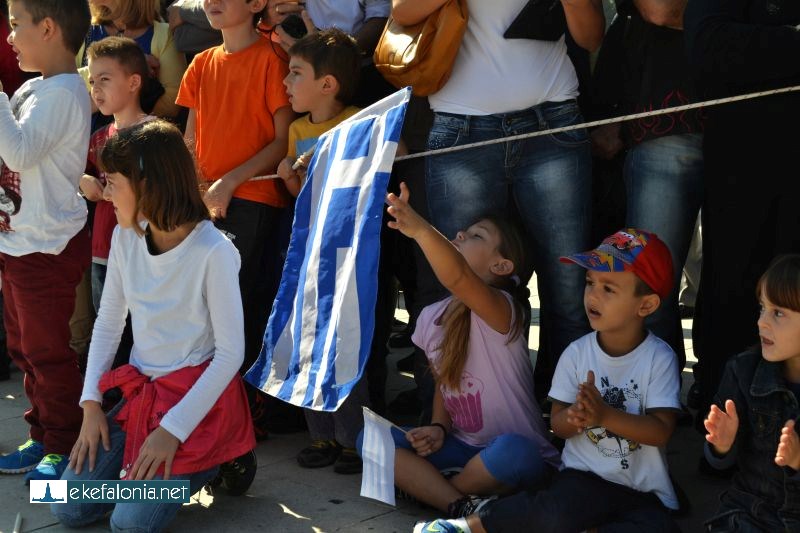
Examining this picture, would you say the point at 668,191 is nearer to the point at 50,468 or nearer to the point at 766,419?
the point at 766,419

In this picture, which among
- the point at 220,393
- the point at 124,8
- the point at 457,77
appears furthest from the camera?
the point at 124,8

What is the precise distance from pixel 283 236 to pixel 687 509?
210 cm

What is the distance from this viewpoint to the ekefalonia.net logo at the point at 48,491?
3865 mm

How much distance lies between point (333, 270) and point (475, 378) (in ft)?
2.11

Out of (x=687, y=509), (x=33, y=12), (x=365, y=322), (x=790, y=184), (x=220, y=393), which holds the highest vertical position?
(x=33, y=12)

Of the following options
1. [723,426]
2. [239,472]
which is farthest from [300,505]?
[723,426]

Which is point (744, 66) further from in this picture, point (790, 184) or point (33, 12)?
point (33, 12)

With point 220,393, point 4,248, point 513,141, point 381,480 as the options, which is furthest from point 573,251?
point 4,248

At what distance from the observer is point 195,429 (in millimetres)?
3930

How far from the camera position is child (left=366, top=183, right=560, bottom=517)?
384cm

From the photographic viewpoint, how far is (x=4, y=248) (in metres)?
4.51

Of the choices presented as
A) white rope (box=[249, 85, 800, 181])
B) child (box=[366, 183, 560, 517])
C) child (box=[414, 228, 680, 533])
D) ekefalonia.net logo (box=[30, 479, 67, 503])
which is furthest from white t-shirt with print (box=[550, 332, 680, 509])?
ekefalonia.net logo (box=[30, 479, 67, 503])

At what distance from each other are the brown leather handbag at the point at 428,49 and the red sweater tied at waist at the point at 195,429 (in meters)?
1.29

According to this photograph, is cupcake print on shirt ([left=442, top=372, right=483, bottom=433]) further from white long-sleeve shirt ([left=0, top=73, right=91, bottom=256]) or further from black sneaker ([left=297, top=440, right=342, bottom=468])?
white long-sleeve shirt ([left=0, top=73, right=91, bottom=256])
